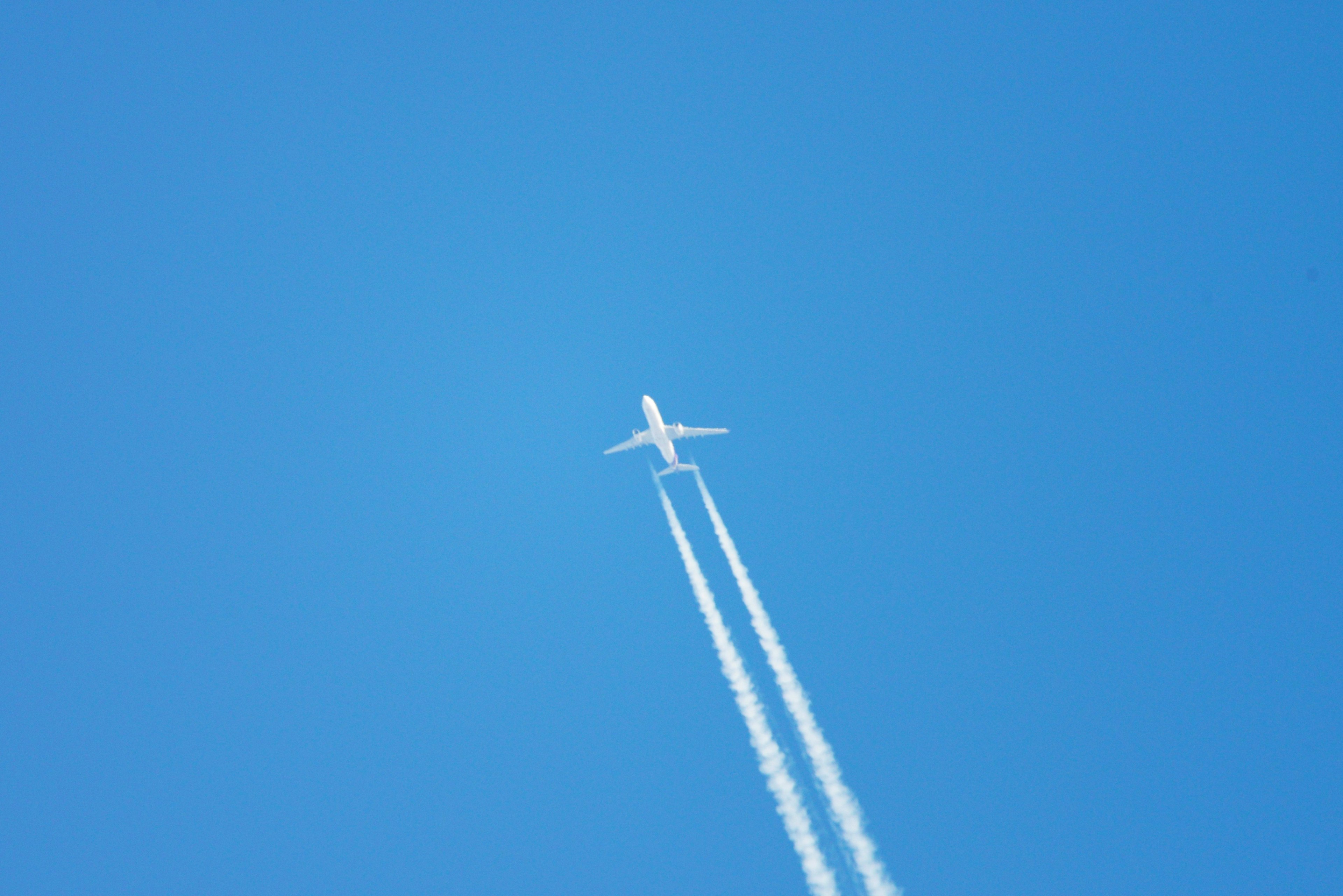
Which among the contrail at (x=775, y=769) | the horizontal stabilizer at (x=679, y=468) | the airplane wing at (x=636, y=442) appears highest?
the airplane wing at (x=636, y=442)

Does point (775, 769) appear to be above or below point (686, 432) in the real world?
below

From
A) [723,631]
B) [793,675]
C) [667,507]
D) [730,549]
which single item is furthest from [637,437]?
[793,675]

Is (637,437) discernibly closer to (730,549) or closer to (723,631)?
(730,549)

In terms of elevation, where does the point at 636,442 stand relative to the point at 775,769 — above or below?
above

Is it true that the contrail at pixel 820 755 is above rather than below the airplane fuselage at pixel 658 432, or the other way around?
below
